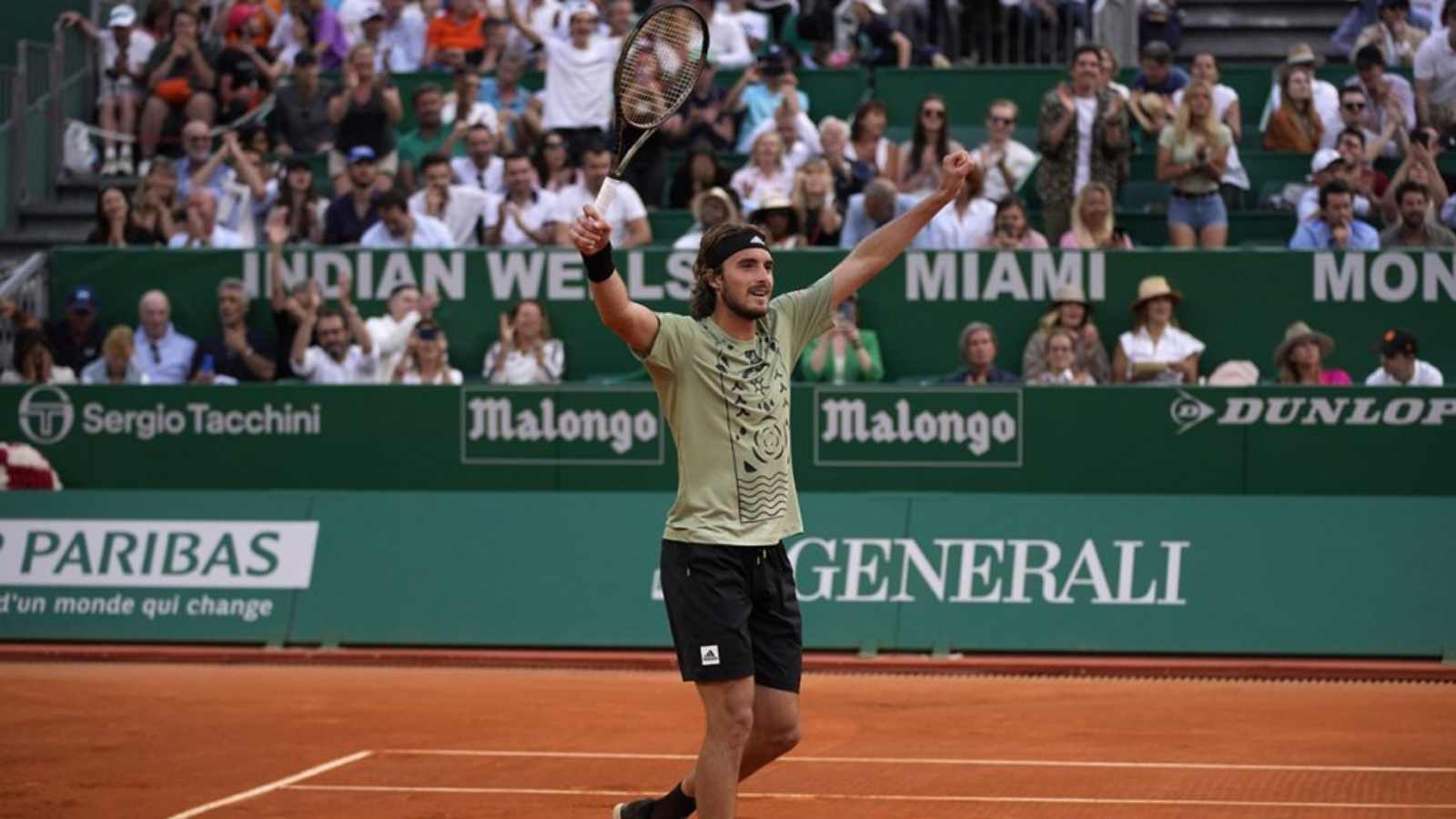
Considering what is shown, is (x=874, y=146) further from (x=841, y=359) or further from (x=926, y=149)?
(x=841, y=359)

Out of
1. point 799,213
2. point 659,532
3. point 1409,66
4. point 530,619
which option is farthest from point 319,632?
point 1409,66

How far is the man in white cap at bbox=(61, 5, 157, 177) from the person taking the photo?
62.8ft

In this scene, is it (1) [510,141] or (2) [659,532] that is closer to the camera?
(2) [659,532]

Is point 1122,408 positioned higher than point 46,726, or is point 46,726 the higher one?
point 1122,408

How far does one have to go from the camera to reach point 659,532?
13.1 metres

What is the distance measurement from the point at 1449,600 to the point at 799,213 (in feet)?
17.5

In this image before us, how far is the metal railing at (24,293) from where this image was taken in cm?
1592

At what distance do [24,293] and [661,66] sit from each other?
32.2 feet

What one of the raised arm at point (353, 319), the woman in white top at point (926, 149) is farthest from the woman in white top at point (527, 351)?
the woman in white top at point (926, 149)

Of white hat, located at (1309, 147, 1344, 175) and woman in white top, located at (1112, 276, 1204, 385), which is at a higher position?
white hat, located at (1309, 147, 1344, 175)

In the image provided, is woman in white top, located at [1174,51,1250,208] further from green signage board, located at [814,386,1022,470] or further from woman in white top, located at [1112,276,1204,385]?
green signage board, located at [814,386,1022,470]

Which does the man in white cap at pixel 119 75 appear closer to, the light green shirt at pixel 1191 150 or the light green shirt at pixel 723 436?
the light green shirt at pixel 1191 150

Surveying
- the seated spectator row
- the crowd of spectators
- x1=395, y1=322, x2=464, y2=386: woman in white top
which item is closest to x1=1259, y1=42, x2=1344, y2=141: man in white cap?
the crowd of spectators

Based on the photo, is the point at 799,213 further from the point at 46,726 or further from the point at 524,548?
the point at 46,726
